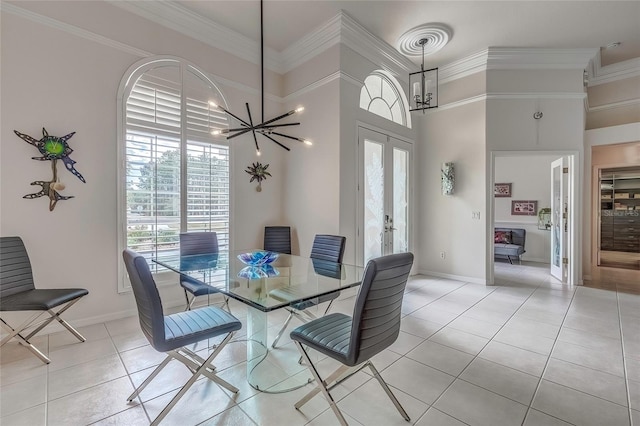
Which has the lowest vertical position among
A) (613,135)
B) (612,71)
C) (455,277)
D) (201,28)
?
(455,277)

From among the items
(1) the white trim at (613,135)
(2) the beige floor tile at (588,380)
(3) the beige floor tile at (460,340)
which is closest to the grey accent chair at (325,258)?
(3) the beige floor tile at (460,340)

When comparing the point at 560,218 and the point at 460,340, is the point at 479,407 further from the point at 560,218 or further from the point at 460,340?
the point at 560,218

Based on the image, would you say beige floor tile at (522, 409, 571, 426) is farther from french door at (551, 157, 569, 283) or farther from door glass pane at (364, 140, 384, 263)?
french door at (551, 157, 569, 283)

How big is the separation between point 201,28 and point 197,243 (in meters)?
2.74

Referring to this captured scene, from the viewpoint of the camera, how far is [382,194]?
449cm

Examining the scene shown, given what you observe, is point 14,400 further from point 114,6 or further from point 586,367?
point 586,367

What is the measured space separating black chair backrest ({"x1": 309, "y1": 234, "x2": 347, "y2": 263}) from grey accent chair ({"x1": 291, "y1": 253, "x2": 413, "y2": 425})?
120 cm

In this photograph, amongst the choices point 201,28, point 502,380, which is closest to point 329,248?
point 502,380

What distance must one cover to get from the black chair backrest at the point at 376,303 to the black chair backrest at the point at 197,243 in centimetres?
244

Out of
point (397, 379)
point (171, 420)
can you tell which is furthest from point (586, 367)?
point (171, 420)

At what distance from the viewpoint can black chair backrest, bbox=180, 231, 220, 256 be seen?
10.8ft

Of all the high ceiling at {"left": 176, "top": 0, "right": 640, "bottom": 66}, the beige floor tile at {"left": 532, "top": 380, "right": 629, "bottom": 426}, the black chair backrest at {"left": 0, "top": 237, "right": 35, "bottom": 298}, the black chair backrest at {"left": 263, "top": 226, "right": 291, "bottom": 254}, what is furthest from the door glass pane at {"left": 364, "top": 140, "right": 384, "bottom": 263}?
the black chair backrest at {"left": 0, "top": 237, "right": 35, "bottom": 298}

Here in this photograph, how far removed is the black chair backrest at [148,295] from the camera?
5.13 feet

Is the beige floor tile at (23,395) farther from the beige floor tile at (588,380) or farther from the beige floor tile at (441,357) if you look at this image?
the beige floor tile at (588,380)
